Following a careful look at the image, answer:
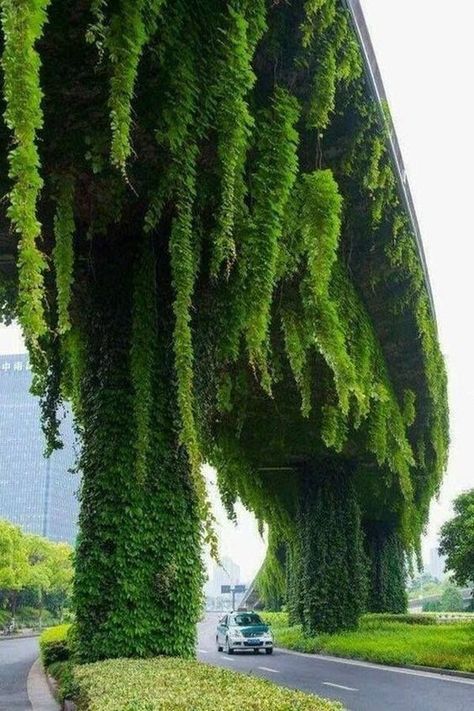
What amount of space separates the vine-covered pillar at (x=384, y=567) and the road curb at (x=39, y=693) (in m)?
19.4

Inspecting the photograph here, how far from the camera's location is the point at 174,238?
610 cm

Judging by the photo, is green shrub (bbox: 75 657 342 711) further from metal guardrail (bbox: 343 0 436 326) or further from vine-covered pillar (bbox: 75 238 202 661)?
metal guardrail (bbox: 343 0 436 326)

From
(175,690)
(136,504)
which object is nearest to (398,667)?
(136,504)

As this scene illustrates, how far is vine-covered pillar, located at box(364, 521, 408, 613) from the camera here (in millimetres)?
33094

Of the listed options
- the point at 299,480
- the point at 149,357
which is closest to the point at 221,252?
the point at 149,357

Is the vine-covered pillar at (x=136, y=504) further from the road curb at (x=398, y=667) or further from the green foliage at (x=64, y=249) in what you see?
the road curb at (x=398, y=667)

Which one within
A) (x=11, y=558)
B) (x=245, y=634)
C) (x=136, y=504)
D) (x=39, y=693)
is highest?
(x=11, y=558)

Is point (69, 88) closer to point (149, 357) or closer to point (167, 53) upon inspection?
point (167, 53)

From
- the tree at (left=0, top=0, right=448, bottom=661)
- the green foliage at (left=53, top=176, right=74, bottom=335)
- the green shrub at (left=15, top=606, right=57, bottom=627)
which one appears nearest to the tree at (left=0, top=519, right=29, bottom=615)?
the green shrub at (left=15, top=606, right=57, bottom=627)

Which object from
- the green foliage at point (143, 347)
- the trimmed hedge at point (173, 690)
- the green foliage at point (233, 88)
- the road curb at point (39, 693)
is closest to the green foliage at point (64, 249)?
the green foliage at point (233, 88)

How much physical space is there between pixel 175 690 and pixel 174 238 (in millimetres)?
3535

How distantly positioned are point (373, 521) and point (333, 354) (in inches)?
1100

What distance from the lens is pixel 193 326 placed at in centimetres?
812

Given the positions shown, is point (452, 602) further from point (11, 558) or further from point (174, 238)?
point (174, 238)
